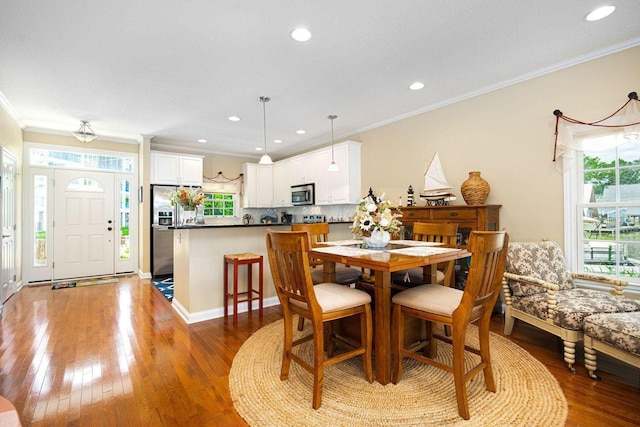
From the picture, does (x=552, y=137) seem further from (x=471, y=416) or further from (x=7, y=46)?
(x=7, y=46)

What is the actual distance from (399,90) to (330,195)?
2206 millimetres

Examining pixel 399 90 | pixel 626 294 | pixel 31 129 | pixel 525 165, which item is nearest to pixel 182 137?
pixel 31 129

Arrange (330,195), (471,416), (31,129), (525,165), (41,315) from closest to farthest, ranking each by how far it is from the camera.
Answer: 1. (471,416)
2. (525,165)
3. (41,315)
4. (31,129)
5. (330,195)

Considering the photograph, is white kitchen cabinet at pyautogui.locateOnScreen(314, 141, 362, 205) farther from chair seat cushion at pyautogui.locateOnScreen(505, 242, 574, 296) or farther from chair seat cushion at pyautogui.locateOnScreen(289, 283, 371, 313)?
chair seat cushion at pyautogui.locateOnScreen(289, 283, 371, 313)

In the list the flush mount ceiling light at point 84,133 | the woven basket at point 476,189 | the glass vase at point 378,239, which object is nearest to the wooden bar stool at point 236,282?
the glass vase at point 378,239

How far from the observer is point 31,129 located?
5.00 metres

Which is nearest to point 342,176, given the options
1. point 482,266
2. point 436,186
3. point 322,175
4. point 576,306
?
point 322,175

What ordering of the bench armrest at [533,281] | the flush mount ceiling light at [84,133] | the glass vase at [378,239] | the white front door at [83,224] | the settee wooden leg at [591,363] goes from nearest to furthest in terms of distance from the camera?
the settee wooden leg at [591,363] < the bench armrest at [533,281] < the glass vase at [378,239] < the flush mount ceiling light at [84,133] < the white front door at [83,224]

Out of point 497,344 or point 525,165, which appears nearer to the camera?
point 497,344

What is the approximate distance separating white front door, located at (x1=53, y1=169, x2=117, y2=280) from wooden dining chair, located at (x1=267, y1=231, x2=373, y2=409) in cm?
506

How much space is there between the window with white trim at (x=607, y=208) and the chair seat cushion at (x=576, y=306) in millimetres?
549

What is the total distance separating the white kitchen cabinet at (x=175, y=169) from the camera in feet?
19.1

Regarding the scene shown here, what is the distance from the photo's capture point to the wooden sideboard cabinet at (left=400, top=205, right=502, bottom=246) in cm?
328

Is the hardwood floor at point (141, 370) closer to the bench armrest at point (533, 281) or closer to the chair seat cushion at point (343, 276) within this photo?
the bench armrest at point (533, 281)
